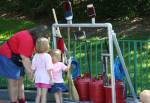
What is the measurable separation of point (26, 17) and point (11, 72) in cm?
962

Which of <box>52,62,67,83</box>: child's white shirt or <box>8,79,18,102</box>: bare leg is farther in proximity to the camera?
<box>8,79,18,102</box>: bare leg

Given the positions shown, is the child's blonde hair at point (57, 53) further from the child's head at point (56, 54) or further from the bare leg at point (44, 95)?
the bare leg at point (44, 95)

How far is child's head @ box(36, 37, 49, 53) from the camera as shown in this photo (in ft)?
26.3

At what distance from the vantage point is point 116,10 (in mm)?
15820

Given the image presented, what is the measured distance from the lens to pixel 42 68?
831cm

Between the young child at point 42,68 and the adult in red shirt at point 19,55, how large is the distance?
12 centimetres

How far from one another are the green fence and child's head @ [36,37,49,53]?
3.30 feet

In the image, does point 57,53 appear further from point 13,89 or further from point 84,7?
point 84,7

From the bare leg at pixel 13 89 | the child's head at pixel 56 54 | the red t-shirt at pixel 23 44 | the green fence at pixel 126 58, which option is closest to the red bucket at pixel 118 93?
the green fence at pixel 126 58

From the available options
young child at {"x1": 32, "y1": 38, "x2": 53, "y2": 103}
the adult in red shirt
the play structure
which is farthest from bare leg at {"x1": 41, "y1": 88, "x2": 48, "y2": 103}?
the play structure

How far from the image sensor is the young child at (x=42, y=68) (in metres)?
8.19

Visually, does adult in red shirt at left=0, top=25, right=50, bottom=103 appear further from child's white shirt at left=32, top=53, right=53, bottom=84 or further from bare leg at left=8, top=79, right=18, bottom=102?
child's white shirt at left=32, top=53, right=53, bottom=84

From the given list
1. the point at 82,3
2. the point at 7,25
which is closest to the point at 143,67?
the point at 82,3

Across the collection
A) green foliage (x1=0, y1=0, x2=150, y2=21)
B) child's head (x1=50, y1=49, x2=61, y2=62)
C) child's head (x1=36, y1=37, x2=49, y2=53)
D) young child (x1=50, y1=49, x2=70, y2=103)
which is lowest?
young child (x1=50, y1=49, x2=70, y2=103)
